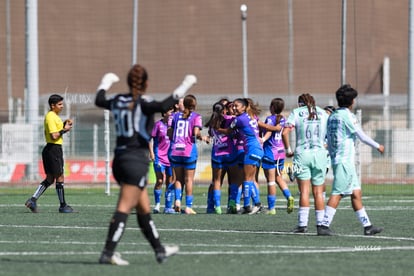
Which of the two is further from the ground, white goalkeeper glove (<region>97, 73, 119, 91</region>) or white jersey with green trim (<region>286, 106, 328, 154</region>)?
white goalkeeper glove (<region>97, 73, 119, 91</region>)

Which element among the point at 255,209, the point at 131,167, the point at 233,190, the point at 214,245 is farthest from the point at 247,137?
the point at 131,167

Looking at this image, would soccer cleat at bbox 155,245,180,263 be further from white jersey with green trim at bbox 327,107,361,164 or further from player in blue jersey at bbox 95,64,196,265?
white jersey with green trim at bbox 327,107,361,164

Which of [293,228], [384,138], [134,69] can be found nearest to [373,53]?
[384,138]

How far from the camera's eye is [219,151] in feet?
67.9

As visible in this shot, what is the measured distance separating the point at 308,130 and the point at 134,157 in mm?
4782

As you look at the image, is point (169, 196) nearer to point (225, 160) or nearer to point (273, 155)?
point (225, 160)

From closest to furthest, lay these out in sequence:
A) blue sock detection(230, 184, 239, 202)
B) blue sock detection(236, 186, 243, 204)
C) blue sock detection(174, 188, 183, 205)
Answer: blue sock detection(174, 188, 183, 205), blue sock detection(230, 184, 239, 202), blue sock detection(236, 186, 243, 204)

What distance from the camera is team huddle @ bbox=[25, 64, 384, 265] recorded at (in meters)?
11.4

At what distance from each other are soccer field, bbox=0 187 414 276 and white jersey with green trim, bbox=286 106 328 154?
116 cm

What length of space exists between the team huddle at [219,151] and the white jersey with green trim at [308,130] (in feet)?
0.04

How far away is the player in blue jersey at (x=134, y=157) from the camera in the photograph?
11328mm

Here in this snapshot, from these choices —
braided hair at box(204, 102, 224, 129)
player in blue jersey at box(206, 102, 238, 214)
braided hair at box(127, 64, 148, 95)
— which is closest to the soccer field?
player in blue jersey at box(206, 102, 238, 214)

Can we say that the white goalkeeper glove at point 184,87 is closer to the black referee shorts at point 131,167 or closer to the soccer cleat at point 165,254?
the black referee shorts at point 131,167

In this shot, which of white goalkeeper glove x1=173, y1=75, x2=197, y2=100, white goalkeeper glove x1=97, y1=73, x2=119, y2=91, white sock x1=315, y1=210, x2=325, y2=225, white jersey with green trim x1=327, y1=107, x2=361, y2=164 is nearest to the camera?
white goalkeeper glove x1=173, y1=75, x2=197, y2=100
